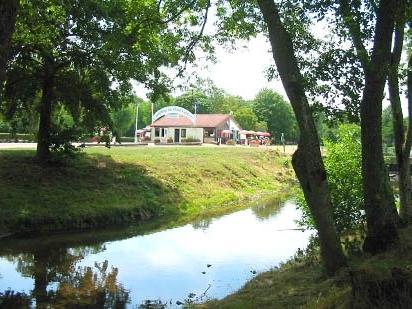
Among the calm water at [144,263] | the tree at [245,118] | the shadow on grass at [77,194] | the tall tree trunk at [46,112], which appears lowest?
the calm water at [144,263]

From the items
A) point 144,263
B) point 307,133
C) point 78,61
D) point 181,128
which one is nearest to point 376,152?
point 307,133

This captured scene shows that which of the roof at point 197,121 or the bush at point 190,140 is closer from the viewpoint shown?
the bush at point 190,140

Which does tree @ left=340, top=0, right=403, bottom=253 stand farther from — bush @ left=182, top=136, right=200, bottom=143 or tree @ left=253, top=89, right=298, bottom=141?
tree @ left=253, top=89, right=298, bottom=141

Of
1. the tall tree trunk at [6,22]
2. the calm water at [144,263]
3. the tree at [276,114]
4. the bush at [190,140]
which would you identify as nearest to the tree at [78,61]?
the calm water at [144,263]

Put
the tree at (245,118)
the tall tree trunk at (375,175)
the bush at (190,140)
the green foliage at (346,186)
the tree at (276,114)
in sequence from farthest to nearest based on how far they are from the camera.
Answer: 1. the tree at (276,114)
2. the tree at (245,118)
3. the bush at (190,140)
4. the green foliage at (346,186)
5. the tall tree trunk at (375,175)

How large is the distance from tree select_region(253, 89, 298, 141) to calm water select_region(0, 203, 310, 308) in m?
95.0

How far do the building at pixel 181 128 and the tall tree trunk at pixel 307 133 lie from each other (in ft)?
220

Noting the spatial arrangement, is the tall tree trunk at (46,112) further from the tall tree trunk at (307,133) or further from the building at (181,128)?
the building at (181,128)

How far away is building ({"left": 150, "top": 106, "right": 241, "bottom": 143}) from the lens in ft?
258

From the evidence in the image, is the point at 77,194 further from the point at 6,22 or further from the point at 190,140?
the point at 190,140

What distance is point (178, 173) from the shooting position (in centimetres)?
3206

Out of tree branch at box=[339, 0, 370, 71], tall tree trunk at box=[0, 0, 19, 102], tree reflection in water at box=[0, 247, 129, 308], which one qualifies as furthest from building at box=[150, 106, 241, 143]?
tall tree trunk at box=[0, 0, 19, 102]

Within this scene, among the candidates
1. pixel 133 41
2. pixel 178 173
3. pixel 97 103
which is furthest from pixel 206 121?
pixel 133 41

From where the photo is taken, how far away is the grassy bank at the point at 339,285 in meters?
6.38
